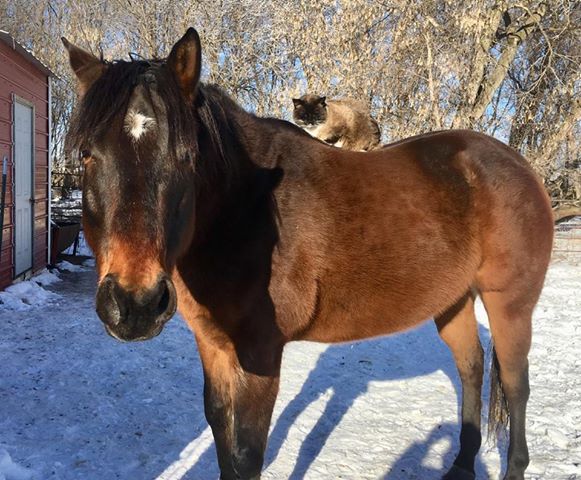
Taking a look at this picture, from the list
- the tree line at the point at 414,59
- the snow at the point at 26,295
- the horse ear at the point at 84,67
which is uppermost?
the tree line at the point at 414,59

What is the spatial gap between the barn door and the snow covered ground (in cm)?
215

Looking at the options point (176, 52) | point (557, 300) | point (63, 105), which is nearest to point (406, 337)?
point (557, 300)

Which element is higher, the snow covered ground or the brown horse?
the brown horse

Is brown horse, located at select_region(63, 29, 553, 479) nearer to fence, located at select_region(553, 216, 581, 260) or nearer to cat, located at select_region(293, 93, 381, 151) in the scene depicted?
cat, located at select_region(293, 93, 381, 151)

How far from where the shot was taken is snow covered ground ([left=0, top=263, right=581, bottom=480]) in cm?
317

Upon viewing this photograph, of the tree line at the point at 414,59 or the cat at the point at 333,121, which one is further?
the tree line at the point at 414,59

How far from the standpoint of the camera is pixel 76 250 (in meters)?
10.9

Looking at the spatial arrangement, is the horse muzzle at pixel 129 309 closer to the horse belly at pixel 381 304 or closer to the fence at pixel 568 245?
the horse belly at pixel 381 304

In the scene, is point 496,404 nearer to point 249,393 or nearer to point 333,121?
point 249,393

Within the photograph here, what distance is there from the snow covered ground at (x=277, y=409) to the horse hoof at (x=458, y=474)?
0.14m

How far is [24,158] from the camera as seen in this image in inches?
325

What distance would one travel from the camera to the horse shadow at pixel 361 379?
11.2ft

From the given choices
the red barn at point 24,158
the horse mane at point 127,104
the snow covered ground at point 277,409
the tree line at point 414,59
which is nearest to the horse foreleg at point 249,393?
the snow covered ground at point 277,409

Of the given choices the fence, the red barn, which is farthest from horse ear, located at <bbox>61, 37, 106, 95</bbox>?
the fence
